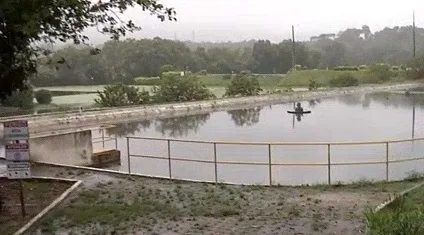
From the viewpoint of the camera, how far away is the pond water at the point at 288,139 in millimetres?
20500

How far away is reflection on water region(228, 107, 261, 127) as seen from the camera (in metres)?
37.1

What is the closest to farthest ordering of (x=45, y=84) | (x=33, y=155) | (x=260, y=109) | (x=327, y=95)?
(x=33, y=155) < (x=260, y=109) < (x=327, y=95) < (x=45, y=84)

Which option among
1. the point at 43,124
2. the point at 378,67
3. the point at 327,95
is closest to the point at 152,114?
the point at 43,124

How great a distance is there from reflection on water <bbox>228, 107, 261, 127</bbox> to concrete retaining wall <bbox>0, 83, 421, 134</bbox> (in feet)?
4.00

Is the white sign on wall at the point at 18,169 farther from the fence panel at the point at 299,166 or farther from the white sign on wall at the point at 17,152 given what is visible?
the fence panel at the point at 299,166

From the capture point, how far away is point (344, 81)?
67.4 m

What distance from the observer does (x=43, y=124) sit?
30.3 metres

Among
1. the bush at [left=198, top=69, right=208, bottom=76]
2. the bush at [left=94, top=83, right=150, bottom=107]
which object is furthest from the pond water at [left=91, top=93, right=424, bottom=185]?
the bush at [left=198, top=69, right=208, bottom=76]

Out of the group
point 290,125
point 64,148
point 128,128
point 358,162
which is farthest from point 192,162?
point 290,125

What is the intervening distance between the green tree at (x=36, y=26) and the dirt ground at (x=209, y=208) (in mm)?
2778

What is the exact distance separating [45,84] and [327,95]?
91.8 feet

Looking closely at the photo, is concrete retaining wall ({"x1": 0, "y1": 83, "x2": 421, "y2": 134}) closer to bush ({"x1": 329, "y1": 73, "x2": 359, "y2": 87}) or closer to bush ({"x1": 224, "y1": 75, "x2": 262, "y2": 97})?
bush ({"x1": 224, "y1": 75, "x2": 262, "y2": 97})

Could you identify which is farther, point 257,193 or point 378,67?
point 378,67

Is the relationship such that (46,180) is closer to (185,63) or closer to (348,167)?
(348,167)
